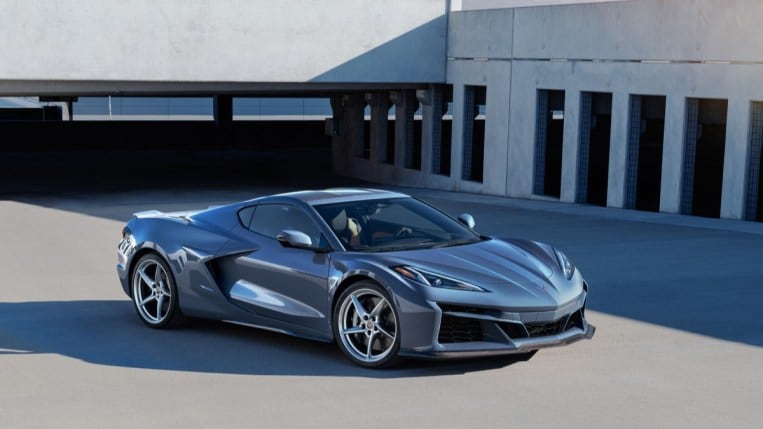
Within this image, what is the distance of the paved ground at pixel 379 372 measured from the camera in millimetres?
6957

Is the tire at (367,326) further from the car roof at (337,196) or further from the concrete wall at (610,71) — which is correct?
the concrete wall at (610,71)

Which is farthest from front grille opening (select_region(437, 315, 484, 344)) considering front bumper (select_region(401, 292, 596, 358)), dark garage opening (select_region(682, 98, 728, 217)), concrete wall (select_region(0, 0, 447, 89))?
concrete wall (select_region(0, 0, 447, 89))

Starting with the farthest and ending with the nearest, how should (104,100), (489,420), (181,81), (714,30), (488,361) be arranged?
(104,100) < (181,81) < (714,30) < (488,361) < (489,420)

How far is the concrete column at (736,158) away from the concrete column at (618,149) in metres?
2.39

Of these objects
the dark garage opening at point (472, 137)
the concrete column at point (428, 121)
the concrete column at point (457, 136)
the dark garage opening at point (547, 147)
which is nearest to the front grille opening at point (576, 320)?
the dark garage opening at point (547, 147)

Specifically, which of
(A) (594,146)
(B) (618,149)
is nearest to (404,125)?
(A) (594,146)

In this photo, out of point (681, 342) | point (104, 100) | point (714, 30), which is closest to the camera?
point (681, 342)

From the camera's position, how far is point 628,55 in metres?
22.1

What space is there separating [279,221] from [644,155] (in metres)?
14.2

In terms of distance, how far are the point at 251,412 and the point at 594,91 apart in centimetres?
1688

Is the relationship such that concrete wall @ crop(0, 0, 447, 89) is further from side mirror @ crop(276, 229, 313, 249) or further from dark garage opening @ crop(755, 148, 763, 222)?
side mirror @ crop(276, 229, 313, 249)

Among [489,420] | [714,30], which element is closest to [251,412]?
[489,420]

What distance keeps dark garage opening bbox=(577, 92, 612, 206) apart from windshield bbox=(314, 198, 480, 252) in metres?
14.3

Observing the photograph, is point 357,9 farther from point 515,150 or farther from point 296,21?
point 515,150
